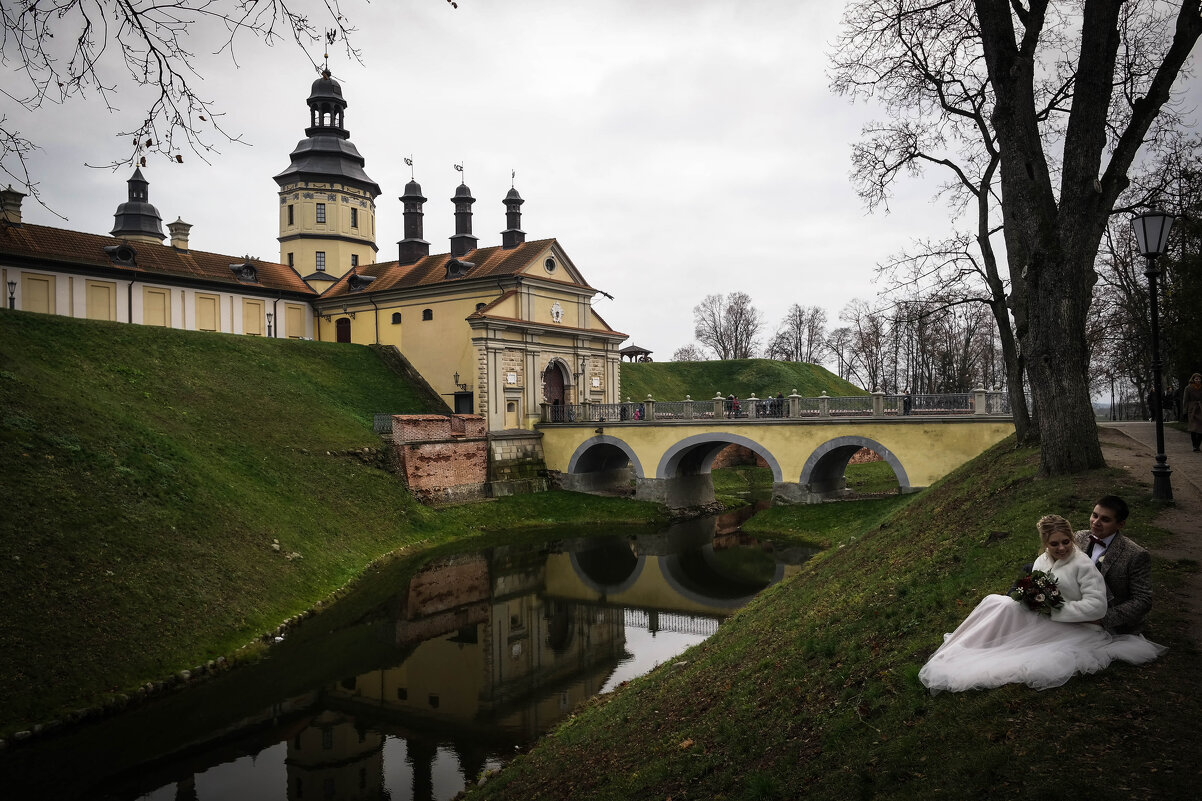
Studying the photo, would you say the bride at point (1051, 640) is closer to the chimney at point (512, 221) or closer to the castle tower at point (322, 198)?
the chimney at point (512, 221)

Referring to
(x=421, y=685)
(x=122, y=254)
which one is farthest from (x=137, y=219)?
(x=421, y=685)

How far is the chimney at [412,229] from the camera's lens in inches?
1681

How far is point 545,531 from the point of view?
97.1 feet

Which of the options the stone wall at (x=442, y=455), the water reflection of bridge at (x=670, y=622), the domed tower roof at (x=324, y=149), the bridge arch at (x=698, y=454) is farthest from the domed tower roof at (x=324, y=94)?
the water reflection of bridge at (x=670, y=622)

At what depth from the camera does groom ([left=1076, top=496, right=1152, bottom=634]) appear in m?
5.34

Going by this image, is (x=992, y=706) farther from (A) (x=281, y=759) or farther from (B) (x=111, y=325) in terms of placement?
(B) (x=111, y=325)

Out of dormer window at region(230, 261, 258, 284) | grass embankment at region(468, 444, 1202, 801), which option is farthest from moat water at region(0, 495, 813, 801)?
dormer window at region(230, 261, 258, 284)

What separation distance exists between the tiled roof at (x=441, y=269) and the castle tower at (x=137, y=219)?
21838mm

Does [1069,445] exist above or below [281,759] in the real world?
above

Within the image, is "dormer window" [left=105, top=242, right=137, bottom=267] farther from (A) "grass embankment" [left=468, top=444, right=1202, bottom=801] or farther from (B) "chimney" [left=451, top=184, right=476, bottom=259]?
(A) "grass embankment" [left=468, top=444, right=1202, bottom=801]

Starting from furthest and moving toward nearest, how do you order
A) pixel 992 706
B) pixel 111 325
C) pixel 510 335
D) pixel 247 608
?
pixel 510 335, pixel 111 325, pixel 247 608, pixel 992 706

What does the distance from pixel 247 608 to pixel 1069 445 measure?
15.9 metres

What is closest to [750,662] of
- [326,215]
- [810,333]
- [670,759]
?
[670,759]

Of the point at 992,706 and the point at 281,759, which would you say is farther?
the point at 281,759
